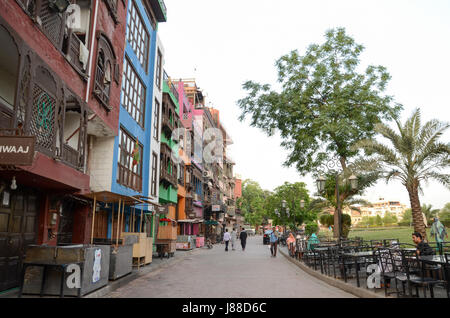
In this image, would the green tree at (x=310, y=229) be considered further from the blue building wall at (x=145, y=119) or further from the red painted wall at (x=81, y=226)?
the red painted wall at (x=81, y=226)

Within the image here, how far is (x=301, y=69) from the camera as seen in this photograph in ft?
74.5

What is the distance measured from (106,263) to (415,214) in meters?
13.5

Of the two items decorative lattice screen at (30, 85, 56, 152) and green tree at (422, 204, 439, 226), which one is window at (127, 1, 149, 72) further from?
green tree at (422, 204, 439, 226)

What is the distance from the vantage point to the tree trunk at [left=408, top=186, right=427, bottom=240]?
15.1 meters

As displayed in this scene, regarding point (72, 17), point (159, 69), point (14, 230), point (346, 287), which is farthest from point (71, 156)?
point (159, 69)

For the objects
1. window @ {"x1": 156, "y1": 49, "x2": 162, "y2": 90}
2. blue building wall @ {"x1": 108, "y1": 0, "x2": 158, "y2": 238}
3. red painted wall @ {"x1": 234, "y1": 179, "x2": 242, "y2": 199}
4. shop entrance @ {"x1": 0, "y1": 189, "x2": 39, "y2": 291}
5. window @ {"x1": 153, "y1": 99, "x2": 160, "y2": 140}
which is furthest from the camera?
red painted wall @ {"x1": 234, "y1": 179, "x2": 242, "y2": 199}

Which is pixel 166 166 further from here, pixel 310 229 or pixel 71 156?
pixel 310 229

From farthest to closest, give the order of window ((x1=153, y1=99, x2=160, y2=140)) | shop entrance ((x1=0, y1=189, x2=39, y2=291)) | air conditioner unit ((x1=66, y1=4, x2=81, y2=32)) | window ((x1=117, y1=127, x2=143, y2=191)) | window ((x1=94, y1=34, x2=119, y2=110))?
window ((x1=153, y1=99, x2=160, y2=140))
window ((x1=117, y1=127, x2=143, y2=191))
window ((x1=94, y1=34, x2=119, y2=110))
air conditioner unit ((x1=66, y1=4, x2=81, y2=32))
shop entrance ((x1=0, y1=189, x2=39, y2=291))

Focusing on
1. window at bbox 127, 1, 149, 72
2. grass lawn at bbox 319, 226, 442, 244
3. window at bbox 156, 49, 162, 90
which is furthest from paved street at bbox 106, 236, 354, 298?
grass lawn at bbox 319, 226, 442, 244

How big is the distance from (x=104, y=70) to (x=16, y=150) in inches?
369

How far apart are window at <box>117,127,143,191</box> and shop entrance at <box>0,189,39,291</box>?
6.70 m

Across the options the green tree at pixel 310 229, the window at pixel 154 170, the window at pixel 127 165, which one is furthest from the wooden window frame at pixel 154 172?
the green tree at pixel 310 229

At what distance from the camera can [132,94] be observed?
2006 cm
